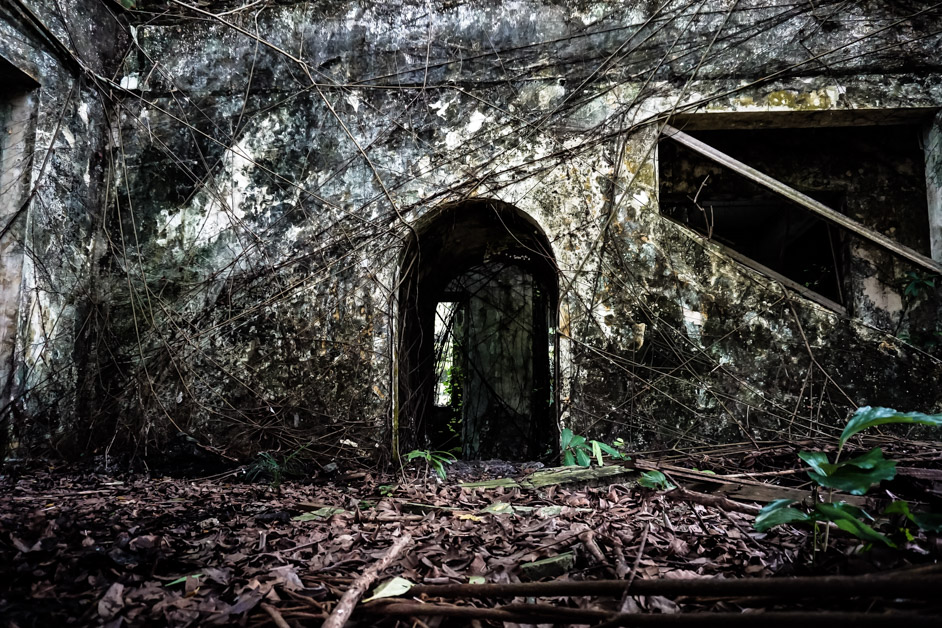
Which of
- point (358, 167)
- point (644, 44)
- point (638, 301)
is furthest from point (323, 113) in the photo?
point (638, 301)

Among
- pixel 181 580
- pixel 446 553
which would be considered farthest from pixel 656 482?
pixel 181 580

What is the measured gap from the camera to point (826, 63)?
12.7 feet

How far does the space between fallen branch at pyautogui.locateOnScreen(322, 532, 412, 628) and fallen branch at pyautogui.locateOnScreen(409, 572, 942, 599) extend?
1.15 ft

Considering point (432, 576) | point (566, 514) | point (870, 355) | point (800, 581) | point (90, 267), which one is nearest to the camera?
point (800, 581)

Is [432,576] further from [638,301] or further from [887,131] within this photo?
[887,131]

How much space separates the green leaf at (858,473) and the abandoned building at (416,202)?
235cm

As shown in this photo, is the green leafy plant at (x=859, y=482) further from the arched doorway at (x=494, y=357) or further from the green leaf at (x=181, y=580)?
the arched doorway at (x=494, y=357)

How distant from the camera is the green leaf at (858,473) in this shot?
4.46 feet

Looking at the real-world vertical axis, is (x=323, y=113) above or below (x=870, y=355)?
above

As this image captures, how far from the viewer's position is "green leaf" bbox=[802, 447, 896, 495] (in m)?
1.36

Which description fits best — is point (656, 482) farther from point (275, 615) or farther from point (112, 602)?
point (112, 602)

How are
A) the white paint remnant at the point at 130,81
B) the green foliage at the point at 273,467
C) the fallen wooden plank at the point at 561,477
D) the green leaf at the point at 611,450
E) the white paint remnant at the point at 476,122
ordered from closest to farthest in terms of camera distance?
1. the fallen wooden plank at the point at 561,477
2. the green leaf at the point at 611,450
3. the green foliage at the point at 273,467
4. the white paint remnant at the point at 476,122
5. the white paint remnant at the point at 130,81

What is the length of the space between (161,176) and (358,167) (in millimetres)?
1658

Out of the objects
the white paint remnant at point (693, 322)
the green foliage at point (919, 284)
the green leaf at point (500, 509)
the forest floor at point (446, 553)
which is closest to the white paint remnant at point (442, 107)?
the white paint remnant at point (693, 322)
